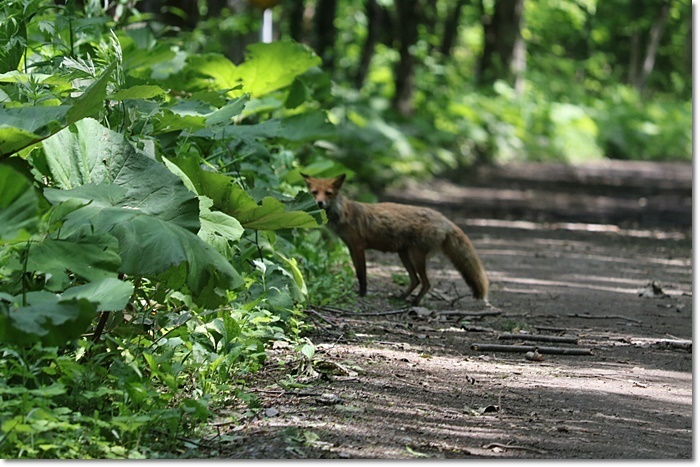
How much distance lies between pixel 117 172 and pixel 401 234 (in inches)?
147

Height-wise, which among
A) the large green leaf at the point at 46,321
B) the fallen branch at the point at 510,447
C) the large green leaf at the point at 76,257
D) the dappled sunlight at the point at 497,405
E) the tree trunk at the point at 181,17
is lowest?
the dappled sunlight at the point at 497,405

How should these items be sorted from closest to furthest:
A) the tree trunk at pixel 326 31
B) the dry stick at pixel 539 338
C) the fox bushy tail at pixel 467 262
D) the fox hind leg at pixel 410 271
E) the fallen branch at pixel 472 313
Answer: the dry stick at pixel 539 338
the fallen branch at pixel 472 313
the fox bushy tail at pixel 467 262
the fox hind leg at pixel 410 271
the tree trunk at pixel 326 31

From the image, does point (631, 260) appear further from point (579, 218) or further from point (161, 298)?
point (161, 298)

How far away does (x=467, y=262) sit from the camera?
324 inches

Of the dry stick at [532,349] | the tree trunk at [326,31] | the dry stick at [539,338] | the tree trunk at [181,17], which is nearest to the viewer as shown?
the dry stick at [532,349]

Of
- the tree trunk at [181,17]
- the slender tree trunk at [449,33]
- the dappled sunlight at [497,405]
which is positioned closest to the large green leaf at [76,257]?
the dappled sunlight at [497,405]

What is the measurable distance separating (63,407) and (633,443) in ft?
7.93

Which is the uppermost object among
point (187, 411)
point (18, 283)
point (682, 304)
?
point (18, 283)

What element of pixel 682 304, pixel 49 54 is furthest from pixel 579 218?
pixel 49 54

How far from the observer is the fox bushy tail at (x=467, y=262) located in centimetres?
821

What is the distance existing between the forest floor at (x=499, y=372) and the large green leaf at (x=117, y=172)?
0.96 metres

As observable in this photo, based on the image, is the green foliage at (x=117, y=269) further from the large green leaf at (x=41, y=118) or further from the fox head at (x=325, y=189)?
the fox head at (x=325, y=189)

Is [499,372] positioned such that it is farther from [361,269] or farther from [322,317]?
[361,269]

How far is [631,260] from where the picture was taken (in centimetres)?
1176
